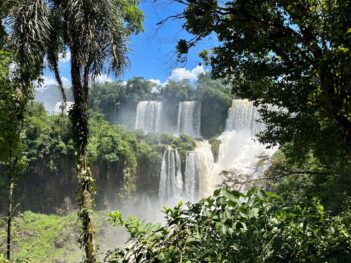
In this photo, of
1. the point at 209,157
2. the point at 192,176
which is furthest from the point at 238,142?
the point at 192,176

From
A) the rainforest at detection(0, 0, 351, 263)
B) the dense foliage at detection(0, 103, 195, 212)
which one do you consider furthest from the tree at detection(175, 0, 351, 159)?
the dense foliage at detection(0, 103, 195, 212)

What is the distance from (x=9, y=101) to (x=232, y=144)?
38692mm

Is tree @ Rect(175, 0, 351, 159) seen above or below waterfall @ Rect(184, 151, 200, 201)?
above

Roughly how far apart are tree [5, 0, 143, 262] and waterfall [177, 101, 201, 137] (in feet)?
142

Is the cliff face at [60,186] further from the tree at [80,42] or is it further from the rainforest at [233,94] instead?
the tree at [80,42]

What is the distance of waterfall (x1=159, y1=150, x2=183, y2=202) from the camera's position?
37.4 metres

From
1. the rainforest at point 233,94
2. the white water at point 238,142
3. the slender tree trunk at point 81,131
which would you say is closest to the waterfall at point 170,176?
the white water at point 238,142

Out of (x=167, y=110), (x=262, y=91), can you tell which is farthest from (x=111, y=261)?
(x=167, y=110)

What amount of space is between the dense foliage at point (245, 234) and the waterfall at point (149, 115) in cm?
5112

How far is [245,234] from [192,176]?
35.2 m

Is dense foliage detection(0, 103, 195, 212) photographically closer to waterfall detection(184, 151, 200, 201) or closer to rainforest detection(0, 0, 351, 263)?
waterfall detection(184, 151, 200, 201)

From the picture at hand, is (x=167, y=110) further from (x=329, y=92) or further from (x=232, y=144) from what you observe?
(x=329, y=92)

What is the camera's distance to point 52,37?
19.9ft

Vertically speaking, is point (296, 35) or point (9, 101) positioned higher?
point (296, 35)
